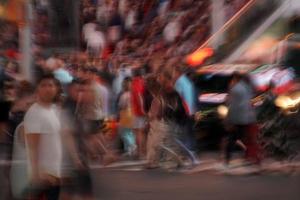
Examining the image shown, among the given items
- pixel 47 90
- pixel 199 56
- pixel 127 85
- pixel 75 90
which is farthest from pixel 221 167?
pixel 47 90

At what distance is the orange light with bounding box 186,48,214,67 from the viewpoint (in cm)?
1728

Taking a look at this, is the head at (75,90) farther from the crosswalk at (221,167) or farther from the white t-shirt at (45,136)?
the white t-shirt at (45,136)

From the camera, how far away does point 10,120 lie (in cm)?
1001

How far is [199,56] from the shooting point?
17859 millimetres

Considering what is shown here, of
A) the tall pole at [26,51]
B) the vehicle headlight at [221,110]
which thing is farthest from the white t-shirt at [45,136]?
the tall pole at [26,51]

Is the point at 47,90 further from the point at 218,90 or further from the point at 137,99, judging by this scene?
the point at 218,90

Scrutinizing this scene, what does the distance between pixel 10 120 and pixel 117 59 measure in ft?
34.8

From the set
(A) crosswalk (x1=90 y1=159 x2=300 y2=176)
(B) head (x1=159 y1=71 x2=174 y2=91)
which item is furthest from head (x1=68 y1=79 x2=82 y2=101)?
(A) crosswalk (x1=90 y1=159 x2=300 y2=176)

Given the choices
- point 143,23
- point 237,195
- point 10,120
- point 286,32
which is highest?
point 143,23

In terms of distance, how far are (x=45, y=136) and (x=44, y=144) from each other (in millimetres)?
68

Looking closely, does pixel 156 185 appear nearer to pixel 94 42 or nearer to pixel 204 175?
pixel 204 175

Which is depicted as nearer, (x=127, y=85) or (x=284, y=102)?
(x=284, y=102)

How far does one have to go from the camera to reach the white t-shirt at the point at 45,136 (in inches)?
285

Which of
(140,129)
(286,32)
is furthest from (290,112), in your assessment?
(286,32)
